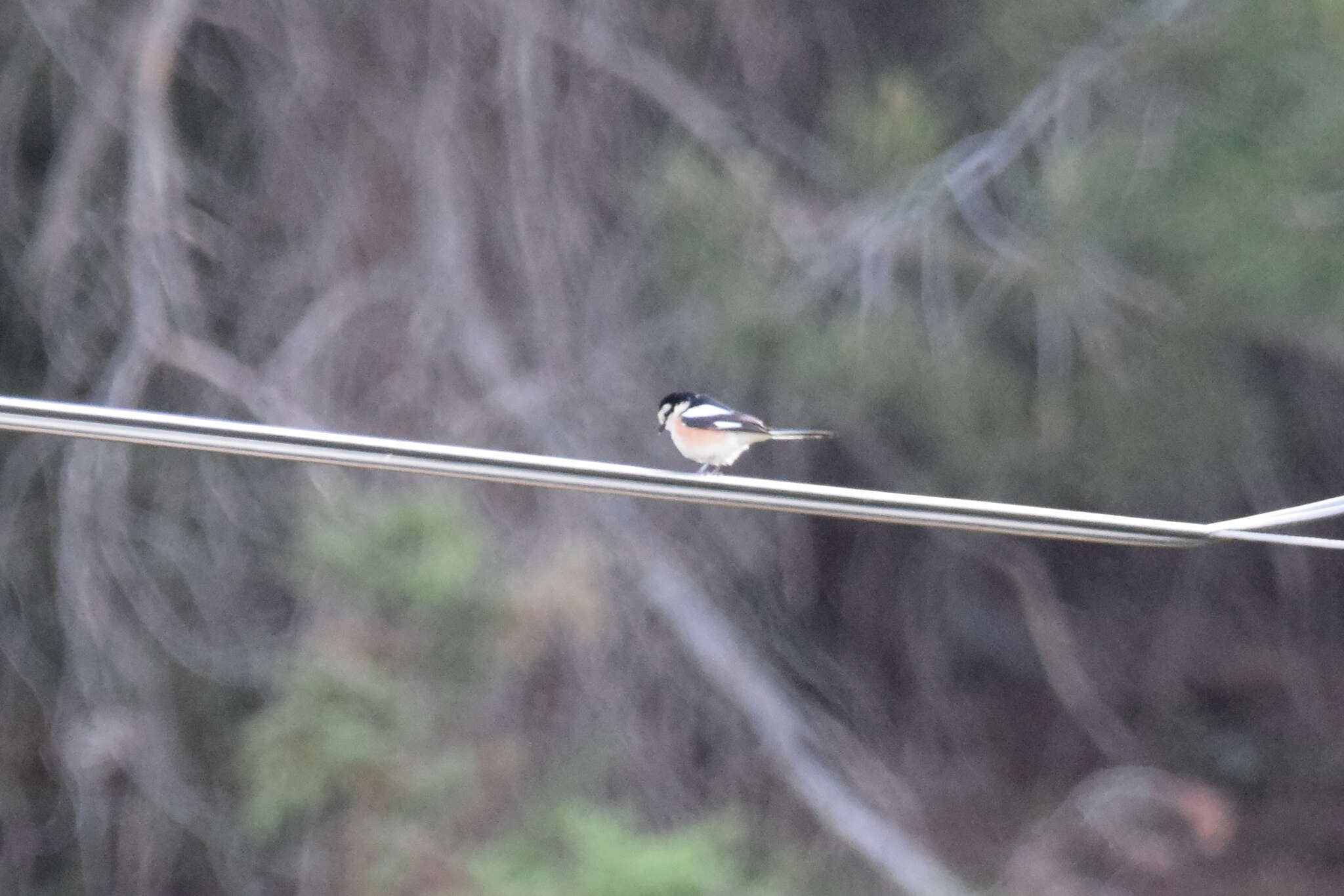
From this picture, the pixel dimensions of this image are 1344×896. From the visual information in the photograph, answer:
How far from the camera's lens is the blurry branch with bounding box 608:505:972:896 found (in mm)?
6273

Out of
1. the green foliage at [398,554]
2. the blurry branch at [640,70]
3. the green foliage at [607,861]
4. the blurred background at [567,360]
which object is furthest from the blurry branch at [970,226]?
the green foliage at [607,861]

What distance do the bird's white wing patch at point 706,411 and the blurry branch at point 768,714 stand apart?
71.9 inches

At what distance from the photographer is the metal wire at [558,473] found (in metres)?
2.40

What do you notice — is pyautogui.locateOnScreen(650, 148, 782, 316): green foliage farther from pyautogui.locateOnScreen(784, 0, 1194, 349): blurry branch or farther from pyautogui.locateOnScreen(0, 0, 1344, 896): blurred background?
pyautogui.locateOnScreen(784, 0, 1194, 349): blurry branch

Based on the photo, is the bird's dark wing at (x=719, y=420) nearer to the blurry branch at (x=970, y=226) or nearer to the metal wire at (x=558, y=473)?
the blurry branch at (x=970, y=226)

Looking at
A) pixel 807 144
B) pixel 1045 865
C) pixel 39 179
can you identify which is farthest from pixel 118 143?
pixel 1045 865

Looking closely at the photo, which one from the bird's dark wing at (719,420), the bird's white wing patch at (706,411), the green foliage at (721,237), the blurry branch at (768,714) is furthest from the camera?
the blurry branch at (768,714)

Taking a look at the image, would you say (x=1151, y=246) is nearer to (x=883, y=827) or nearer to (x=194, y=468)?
(x=883, y=827)

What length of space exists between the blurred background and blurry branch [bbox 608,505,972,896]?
0.02 meters

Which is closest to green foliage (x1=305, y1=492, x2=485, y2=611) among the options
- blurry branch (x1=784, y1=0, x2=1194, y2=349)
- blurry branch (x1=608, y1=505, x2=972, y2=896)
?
blurry branch (x1=608, y1=505, x2=972, y2=896)

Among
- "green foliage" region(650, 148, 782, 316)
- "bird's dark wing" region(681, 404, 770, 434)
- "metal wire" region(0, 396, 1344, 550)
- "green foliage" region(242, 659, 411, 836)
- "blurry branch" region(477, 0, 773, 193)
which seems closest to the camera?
"metal wire" region(0, 396, 1344, 550)

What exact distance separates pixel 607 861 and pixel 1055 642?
408cm

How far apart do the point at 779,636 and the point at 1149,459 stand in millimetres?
1901

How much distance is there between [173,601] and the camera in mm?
6617
